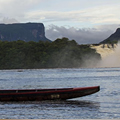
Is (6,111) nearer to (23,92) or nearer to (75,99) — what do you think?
(23,92)

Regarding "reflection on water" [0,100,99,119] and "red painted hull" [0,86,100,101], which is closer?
"reflection on water" [0,100,99,119]

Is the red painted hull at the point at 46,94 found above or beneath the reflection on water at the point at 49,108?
above

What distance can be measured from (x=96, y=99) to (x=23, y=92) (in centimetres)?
1027

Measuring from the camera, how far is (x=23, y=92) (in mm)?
45188

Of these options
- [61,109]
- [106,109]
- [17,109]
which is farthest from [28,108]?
[106,109]

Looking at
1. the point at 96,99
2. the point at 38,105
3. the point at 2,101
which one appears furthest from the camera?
the point at 96,99

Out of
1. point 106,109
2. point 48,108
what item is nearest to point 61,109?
point 48,108

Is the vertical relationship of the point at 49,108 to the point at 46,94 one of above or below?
below

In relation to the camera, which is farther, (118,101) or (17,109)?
(118,101)

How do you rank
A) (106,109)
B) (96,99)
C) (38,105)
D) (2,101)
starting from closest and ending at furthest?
(106,109)
(38,105)
(2,101)
(96,99)

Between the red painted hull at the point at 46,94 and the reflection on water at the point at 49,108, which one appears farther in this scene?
the red painted hull at the point at 46,94

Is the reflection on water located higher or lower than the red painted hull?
lower

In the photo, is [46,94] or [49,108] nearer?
[49,108]

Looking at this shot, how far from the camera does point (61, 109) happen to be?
130 ft
